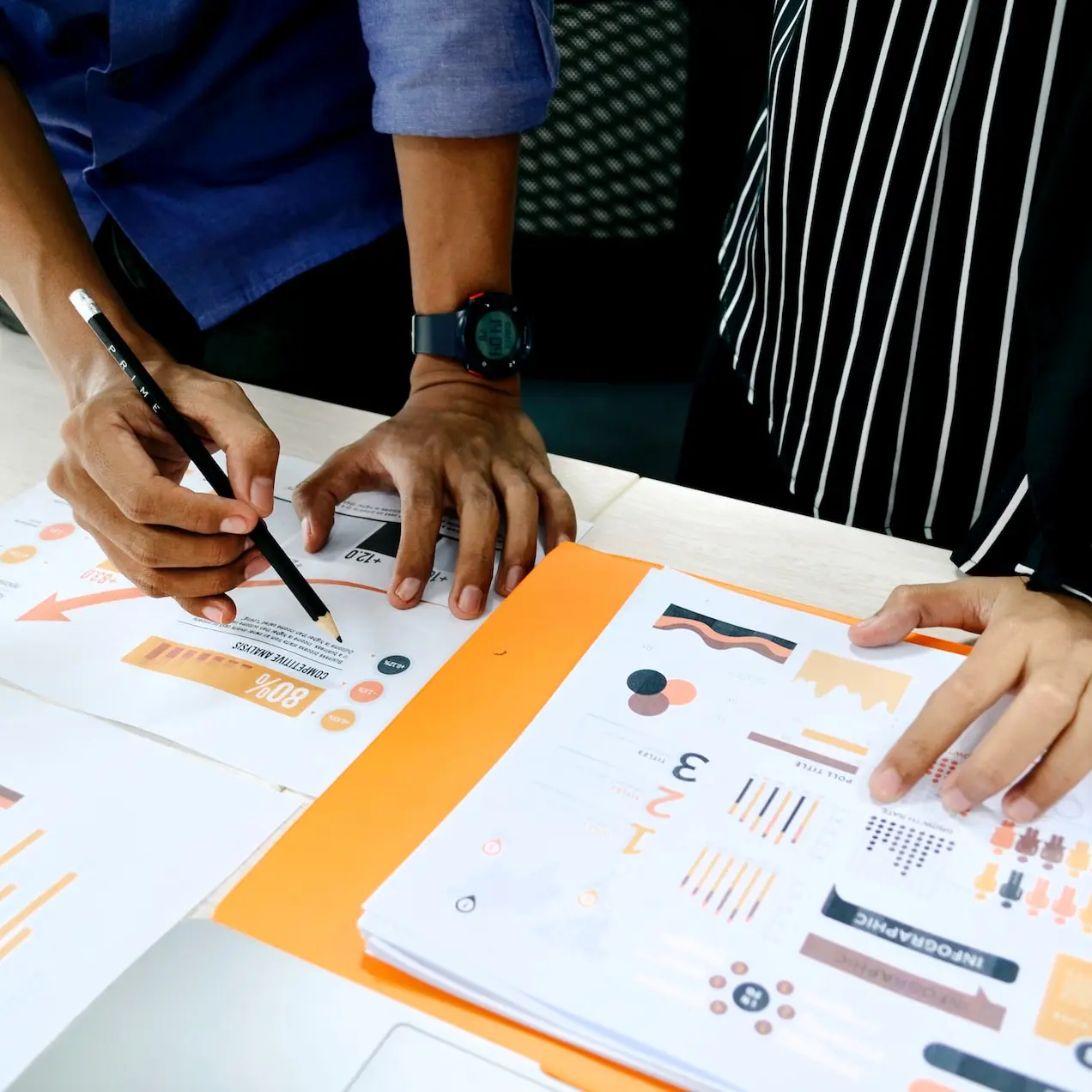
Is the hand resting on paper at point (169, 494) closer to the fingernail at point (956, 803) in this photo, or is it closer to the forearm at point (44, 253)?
the forearm at point (44, 253)

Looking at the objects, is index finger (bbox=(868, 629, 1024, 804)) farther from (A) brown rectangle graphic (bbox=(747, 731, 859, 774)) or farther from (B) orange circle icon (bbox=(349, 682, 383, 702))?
(B) orange circle icon (bbox=(349, 682, 383, 702))

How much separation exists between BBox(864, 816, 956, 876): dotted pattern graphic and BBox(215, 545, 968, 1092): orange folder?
148 mm

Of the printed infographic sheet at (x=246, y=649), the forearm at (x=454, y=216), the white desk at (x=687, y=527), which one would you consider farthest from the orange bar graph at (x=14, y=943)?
the forearm at (x=454, y=216)

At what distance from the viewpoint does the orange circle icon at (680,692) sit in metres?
0.53

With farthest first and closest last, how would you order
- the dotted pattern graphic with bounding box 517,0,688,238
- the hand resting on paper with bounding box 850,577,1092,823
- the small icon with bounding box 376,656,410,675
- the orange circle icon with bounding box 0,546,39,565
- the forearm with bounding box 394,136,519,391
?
the dotted pattern graphic with bounding box 517,0,688,238, the forearm with bounding box 394,136,519,391, the orange circle icon with bounding box 0,546,39,565, the small icon with bounding box 376,656,410,675, the hand resting on paper with bounding box 850,577,1092,823

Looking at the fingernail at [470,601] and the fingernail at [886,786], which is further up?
the fingernail at [886,786]

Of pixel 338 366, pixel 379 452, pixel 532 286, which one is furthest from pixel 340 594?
pixel 532 286

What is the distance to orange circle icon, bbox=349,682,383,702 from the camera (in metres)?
0.56

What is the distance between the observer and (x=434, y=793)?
484 mm

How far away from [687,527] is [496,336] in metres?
0.26

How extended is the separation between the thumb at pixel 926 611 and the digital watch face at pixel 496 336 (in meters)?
0.41

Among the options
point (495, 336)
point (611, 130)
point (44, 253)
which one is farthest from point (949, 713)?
point (611, 130)

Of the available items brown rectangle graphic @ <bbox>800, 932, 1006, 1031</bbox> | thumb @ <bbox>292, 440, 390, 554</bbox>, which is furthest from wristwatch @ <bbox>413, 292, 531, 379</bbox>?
brown rectangle graphic @ <bbox>800, 932, 1006, 1031</bbox>

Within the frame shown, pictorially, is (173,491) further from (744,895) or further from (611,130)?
(611,130)
